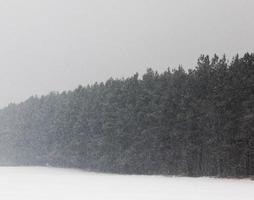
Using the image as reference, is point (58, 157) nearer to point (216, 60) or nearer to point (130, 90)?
point (130, 90)

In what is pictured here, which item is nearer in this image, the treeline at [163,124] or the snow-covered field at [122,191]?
the snow-covered field at [122,191]

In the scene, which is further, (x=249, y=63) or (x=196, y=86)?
(x=196, y=86)

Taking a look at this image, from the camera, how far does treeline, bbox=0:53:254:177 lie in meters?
60.2

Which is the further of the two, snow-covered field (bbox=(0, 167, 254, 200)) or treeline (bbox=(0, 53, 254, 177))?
treeline (bbox=(0, 53, 254, 177))

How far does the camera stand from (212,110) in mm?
62500

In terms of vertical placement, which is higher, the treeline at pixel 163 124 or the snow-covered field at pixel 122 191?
the treeline at pixel 163 124

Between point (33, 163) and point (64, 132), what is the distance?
54.6 ft

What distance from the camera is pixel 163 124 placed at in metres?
70.2

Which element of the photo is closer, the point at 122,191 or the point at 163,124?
the point at 122,191

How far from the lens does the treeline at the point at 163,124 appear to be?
6019 centimetres

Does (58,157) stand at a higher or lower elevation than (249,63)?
lower

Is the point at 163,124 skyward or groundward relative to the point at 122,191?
skyward

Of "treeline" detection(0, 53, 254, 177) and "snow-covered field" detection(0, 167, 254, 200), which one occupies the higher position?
"treeline" detection(0, 53, 254, 177)

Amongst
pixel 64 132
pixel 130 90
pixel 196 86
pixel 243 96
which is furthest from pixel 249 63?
pixel 64 132
